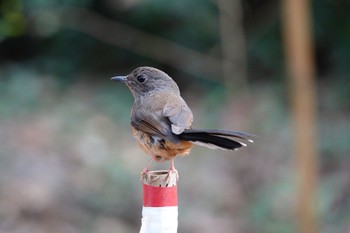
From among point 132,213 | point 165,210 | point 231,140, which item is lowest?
point 165,210

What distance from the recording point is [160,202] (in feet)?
10.9

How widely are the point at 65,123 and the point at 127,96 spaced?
34.3 inches

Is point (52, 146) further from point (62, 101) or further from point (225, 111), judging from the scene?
point (225, 111)

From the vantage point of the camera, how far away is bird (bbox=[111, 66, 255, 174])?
11.4 feet

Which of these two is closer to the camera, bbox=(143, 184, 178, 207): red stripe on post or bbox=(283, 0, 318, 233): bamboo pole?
bbox=(143, 184, 178, 207): red stripe on post

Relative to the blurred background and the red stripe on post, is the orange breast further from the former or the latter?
the blurred background

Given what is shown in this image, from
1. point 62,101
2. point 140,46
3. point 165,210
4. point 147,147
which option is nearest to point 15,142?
point 62,101

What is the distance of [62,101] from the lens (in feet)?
31.5

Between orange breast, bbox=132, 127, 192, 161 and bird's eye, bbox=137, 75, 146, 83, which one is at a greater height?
bird's eye, bbox=137, 75, 146, 83

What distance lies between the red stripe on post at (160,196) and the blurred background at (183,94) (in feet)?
14.7

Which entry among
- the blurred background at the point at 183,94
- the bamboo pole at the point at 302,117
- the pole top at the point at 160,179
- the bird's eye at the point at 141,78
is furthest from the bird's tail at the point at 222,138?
the blurred background at the point at 183,94

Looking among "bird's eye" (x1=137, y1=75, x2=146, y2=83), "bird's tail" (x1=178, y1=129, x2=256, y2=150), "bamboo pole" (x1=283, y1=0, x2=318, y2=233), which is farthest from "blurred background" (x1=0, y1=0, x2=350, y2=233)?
"bird's tail" (x1=178, y1=129, x2=256, y2=150)

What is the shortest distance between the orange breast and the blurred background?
3.77 metres

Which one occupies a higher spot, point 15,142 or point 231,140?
point 15,142
